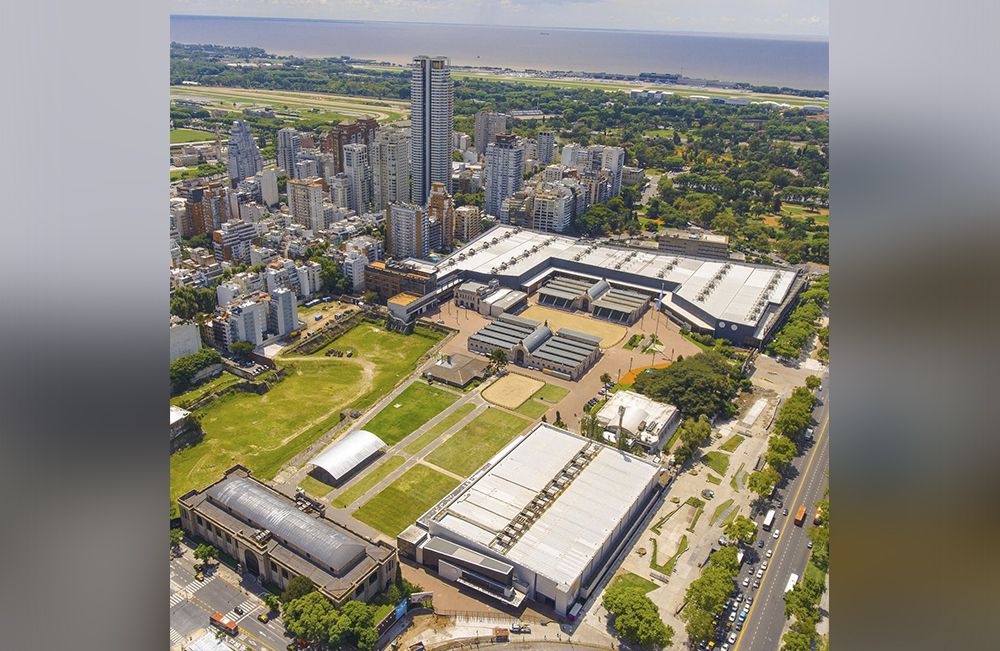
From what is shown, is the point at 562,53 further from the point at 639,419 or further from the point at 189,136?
the point at 639,419

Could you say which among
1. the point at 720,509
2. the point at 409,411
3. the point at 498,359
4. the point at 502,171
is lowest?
the point at 720,509

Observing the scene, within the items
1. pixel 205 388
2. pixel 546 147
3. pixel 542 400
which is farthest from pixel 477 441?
pixel 546 147

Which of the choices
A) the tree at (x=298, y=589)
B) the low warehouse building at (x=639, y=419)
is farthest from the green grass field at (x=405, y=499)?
the low warehouse building at (x=639, y=419)

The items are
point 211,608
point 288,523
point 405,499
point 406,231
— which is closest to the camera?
point 211,608

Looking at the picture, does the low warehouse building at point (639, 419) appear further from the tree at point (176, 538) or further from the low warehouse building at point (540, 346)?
the tree at point (176, 538)

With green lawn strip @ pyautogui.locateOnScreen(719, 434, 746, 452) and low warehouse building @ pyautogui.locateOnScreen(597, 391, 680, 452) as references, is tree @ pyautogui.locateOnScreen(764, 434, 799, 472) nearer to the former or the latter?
green lawn strip @ pyautogui.locateOnScreen(719, 434, 746, 452)

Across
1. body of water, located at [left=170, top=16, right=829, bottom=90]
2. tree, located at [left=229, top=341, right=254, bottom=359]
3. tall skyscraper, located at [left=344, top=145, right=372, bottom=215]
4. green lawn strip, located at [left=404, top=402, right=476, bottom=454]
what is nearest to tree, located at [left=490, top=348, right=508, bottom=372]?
green lawn strip, located at [left=404, top=402, right=476, bottom=454]
